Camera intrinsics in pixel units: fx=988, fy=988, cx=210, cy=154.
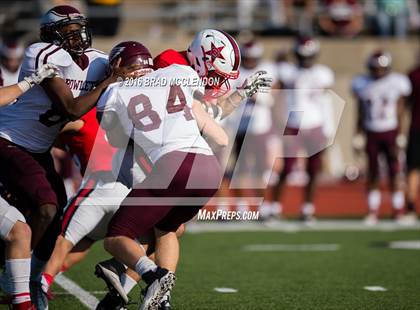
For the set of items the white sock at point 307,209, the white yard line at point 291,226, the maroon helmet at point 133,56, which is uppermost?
the white sock at point 307,209

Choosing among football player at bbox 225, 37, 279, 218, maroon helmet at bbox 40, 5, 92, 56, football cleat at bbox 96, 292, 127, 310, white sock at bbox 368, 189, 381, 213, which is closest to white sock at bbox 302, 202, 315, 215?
football player at bbox 225, 37, 279, 218

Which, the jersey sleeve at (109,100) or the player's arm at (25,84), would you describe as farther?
the jersey sleeve at (109,100)

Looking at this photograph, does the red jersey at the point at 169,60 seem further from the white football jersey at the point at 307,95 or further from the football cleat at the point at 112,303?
the white football jersey at the point at 307,95

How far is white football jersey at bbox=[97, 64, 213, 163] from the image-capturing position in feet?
16.0

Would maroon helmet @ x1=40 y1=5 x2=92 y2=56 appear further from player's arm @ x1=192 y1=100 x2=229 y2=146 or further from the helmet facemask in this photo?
player's arm @ x1=192 y1=100 x2=229 y2=146

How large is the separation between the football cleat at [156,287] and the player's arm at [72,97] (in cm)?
88

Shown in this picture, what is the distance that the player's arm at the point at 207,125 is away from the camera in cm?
496

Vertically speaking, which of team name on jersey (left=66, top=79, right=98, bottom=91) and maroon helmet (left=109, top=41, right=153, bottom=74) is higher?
maroon helmet (left=109, top=41, right=153, bottom=74)

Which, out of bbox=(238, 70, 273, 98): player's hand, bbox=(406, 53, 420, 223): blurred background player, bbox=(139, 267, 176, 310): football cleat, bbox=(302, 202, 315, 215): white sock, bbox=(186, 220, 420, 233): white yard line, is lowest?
bbox=(139, 267, 176, 310): football cleat

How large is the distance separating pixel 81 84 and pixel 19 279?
1.08 m

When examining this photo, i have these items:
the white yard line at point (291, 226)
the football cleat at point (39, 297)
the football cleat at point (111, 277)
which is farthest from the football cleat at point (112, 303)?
the white yard line at point (291, 226)

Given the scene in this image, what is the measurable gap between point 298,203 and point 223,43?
26.5 feet

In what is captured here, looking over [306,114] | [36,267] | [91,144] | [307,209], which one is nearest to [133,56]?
[91,144]

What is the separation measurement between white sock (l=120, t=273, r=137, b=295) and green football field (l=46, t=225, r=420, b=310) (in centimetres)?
41
